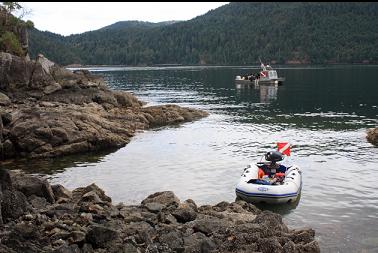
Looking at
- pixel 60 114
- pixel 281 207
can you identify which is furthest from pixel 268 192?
pixel 60 114

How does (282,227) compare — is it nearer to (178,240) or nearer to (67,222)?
(178,240)

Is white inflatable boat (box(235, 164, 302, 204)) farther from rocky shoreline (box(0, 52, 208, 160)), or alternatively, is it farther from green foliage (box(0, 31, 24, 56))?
green foliage (box(0, 31, 24, 56))

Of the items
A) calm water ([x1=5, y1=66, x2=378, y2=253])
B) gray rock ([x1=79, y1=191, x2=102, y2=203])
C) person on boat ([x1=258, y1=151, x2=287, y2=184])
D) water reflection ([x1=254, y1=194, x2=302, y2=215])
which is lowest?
water reflection ([x1=254, y1=194, x2=302, y2=215])

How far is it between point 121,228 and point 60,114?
73.0 ft

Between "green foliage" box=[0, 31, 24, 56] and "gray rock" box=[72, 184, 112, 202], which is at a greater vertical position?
"green foliage" box=[0, 31, 24, 56]

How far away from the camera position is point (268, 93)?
254 feet

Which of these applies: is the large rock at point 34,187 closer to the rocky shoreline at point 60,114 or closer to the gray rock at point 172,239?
the gray rock at point 172,239

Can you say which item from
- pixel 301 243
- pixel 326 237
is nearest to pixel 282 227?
pixel 301 243

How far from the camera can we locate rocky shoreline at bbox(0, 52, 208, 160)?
31688 mm

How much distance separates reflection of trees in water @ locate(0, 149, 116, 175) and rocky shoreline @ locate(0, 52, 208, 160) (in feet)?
2.25

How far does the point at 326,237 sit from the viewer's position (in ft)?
56.9

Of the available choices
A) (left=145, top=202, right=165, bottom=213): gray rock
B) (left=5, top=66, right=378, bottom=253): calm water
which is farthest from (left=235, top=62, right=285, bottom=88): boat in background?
(left=145, top=202, right=165, bottom=213): gray rock

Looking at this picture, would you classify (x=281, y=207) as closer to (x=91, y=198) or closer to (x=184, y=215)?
(x=184, y=215)

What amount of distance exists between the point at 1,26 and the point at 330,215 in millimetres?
46787
